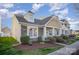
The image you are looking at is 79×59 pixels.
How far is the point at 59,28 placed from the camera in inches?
99.4

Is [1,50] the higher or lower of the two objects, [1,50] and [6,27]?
the lower

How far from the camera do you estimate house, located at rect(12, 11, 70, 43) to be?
2.49 meters

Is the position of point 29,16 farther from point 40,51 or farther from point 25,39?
point 40,51

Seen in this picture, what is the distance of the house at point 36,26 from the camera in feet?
8.16

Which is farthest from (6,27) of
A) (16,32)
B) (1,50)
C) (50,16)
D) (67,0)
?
(67,0)

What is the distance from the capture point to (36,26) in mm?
2527

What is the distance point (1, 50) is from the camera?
2.45 metres

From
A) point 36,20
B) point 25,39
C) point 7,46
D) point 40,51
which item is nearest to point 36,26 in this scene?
point 36,20

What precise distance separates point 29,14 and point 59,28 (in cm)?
41

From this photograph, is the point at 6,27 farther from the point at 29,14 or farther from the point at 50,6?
the point at 50,6

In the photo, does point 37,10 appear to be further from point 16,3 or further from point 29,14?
point 16,3

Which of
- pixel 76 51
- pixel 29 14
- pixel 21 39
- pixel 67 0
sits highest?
pixel 67 0

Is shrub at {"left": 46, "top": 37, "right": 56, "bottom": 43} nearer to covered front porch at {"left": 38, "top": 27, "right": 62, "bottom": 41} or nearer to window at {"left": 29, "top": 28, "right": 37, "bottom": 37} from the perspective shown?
covered front porch at {"left": 38, "top": 27, "right": 62, "bottom": 41}

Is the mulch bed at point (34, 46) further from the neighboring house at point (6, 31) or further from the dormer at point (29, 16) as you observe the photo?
the dormer at point (29, 16)
